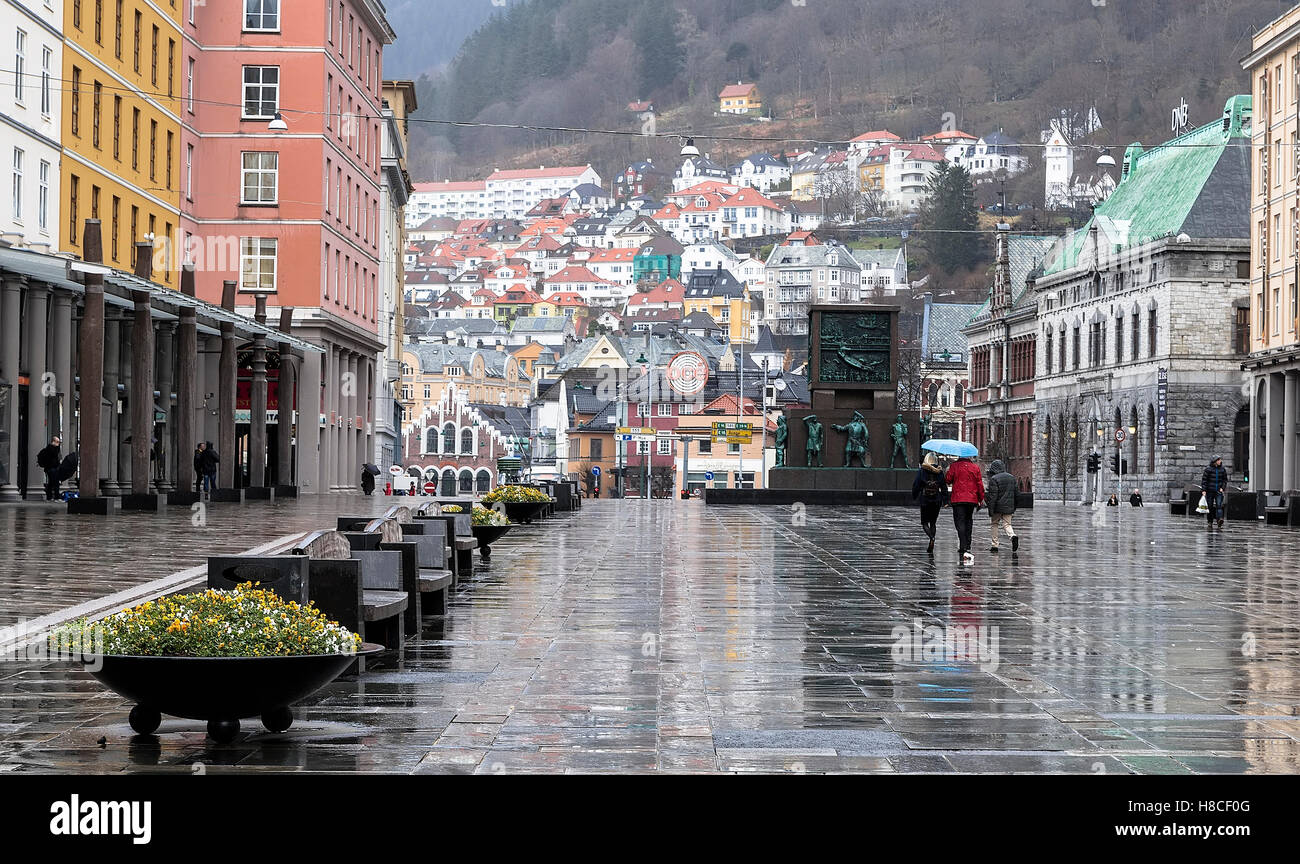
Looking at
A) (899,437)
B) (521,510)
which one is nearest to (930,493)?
(521,510)

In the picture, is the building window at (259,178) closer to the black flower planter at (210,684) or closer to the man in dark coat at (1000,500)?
the man in dark coat at (1000,500)

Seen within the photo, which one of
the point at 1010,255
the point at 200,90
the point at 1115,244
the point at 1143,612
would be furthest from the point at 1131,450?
the point at 1143,612

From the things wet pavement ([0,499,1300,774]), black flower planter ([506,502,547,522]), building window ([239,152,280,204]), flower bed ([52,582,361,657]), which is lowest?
wet pavement ([0,499,1300,774])

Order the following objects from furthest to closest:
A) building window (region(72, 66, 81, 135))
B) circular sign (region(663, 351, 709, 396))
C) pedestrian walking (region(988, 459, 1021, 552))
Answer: circular sign (region(663, 351, 709, 396)) → building window (region(72, 66, 81, 135)) → pedestrian walking (region(988, 459, 1021, 552))

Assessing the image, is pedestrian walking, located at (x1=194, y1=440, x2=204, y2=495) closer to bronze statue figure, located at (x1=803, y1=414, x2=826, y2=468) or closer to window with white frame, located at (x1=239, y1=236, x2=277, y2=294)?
window with white frame, located at (x1=239, y1=236, x2=277, y2=294)

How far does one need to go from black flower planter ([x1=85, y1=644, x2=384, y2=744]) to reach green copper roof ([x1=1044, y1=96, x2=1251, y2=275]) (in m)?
83.3

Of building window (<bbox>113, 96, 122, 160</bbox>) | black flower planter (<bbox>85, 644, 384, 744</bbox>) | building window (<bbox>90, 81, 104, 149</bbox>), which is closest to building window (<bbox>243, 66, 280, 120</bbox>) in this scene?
building window (<bbox>113, 96, 122, 160</bbox>)

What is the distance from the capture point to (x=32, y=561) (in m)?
22.2

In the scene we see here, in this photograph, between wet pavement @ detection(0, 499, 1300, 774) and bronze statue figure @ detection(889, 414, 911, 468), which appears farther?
bronze statue figure @ detection(889, 414, 911, 468)

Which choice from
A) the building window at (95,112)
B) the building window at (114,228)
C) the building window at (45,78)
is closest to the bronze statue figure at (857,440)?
the building window at (114,228)

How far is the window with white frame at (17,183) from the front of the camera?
47969 millimetres

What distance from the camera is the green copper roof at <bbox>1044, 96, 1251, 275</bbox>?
94062mm
